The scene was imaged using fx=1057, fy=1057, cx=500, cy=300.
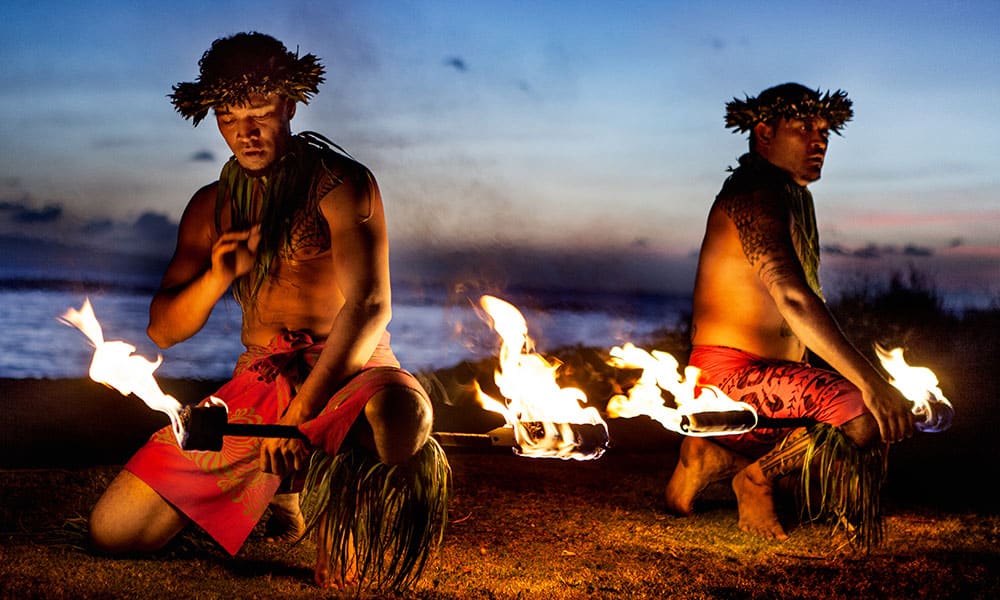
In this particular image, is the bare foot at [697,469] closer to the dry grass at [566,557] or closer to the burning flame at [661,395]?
the dry grass at [566,557]

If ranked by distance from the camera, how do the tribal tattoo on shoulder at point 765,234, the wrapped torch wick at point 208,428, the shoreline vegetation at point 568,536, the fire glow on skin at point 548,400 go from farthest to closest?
1. the tribal tattoo on shoulder at point 765,234
2. the shoreline vegetation at point 568,536
3. the fire glow on skin at point 548,400
4. the wrapped torch wick at point 208,428

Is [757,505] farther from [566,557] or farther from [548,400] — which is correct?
[548,400]

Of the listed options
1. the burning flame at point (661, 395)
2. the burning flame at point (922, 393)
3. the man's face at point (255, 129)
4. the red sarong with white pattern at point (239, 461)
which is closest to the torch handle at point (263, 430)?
the red sarong with white pattern at point (239, 461)

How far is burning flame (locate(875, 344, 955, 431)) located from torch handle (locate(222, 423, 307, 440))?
2.63 m

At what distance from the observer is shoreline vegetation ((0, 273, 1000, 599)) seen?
4.04m

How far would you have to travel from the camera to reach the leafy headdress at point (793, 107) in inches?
207

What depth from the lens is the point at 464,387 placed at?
5062 millimetres

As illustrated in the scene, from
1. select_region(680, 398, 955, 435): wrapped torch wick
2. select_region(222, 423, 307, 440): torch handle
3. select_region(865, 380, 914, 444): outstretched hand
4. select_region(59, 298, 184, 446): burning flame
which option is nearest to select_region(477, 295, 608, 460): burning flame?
select_region(680, 398, 955, 435): wrapped torch wick

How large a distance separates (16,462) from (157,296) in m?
3.46

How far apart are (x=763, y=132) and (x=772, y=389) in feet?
4.49

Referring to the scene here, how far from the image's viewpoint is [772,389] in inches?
192

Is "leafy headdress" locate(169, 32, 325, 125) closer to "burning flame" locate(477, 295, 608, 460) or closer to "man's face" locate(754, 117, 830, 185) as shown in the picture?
"burning flame" locate(477, 295, 608, 460)

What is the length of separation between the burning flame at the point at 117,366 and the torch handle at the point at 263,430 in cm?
28

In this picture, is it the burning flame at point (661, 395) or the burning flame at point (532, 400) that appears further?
the burning flame at point (661, 395)
